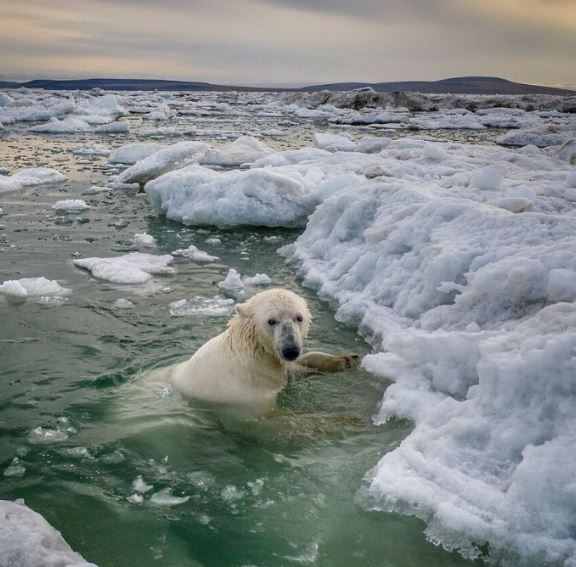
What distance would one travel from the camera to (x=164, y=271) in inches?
300

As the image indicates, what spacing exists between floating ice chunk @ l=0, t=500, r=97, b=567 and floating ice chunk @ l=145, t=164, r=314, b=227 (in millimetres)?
7717

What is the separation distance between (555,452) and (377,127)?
106 ft

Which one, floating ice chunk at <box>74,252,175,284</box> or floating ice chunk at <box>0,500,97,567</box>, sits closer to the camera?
floating ice chunk at <box>0,500,97,567</box>

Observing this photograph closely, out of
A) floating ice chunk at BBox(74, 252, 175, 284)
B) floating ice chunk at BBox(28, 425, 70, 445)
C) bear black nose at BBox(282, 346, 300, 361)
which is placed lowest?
floating ice chunk at BBox(28, 425, 70, 445)

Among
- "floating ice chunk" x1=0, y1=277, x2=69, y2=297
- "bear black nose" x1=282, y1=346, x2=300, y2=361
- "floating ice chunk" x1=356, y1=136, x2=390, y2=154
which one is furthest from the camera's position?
"floating ice chunk" x1=356, y1=136, x2=390, y2=154

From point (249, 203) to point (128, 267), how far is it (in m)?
3.15

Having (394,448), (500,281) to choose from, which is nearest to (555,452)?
(394,448)

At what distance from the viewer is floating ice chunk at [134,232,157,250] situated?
8880mm

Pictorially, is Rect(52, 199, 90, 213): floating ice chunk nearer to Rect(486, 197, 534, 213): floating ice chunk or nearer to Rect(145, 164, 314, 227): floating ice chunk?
Rect(145, 164, 314, 227): floating ice chunk

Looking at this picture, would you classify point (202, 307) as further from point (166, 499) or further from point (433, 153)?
point (433, 153)

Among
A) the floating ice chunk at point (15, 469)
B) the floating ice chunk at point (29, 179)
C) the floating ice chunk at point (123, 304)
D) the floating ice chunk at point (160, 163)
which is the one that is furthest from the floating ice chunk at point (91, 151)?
the floating ice chunk at point (15, 469)

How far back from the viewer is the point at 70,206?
10938 mm

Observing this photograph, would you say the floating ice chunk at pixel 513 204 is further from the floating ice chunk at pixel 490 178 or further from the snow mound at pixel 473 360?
the floating ice chunk at pixel 490 178

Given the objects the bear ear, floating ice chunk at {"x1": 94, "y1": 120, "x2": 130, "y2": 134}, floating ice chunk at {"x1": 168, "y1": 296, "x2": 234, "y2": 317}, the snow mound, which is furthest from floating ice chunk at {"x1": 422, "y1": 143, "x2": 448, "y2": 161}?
floating ice chunk at {"x1": 94, "y1": 120, "x2": 130, "y2": 134}
